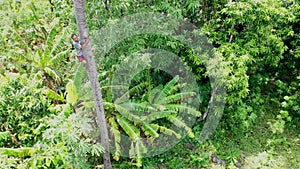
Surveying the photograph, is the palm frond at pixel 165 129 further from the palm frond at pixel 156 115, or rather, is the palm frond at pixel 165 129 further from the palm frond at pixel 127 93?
the palm frond at pixel 127 93

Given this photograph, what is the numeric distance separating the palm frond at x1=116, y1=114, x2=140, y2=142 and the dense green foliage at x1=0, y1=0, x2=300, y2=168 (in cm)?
2

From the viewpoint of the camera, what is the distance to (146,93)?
20.4 ft

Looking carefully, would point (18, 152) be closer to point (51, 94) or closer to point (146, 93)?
point (51, 94)

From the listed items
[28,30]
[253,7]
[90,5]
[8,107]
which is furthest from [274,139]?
[28,30]

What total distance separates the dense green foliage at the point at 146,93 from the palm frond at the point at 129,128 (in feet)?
0.08

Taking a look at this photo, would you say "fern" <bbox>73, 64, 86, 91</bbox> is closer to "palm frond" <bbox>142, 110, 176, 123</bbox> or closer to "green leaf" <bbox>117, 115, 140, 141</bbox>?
"green leaf" <bbox>117, 115, 140, 141</bbox>

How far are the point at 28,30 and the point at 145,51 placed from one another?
3777 millimetres

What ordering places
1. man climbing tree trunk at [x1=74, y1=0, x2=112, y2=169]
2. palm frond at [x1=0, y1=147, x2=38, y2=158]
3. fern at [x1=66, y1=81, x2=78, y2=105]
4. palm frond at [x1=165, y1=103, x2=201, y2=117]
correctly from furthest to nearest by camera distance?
palm frond at [x1=165, y1=103, x2=201, y2=117]
fern at [x1=66, y1=81, x2=78, y2=105]
palm frond at [x1=0, y1=147, x2=38, y2=158]
man climbing tree trunk at [x1=74, y1=0, x2=112, y2=169]

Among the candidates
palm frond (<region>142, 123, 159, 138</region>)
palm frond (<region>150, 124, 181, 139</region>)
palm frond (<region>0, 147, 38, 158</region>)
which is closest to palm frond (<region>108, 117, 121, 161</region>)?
palm frond (<region>142, 123, 159, 138</region>)

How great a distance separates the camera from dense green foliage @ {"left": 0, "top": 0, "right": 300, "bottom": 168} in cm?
516

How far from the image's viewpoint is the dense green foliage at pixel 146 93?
5.16 m

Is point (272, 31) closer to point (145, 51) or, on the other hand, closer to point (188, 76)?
point (188, 76)

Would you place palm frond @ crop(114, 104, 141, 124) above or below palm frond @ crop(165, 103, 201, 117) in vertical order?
below

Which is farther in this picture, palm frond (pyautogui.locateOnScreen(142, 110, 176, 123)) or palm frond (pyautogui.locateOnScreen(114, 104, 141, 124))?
palm frond (pyautogui.locateOnScreen(142, 110, 176, 123))
